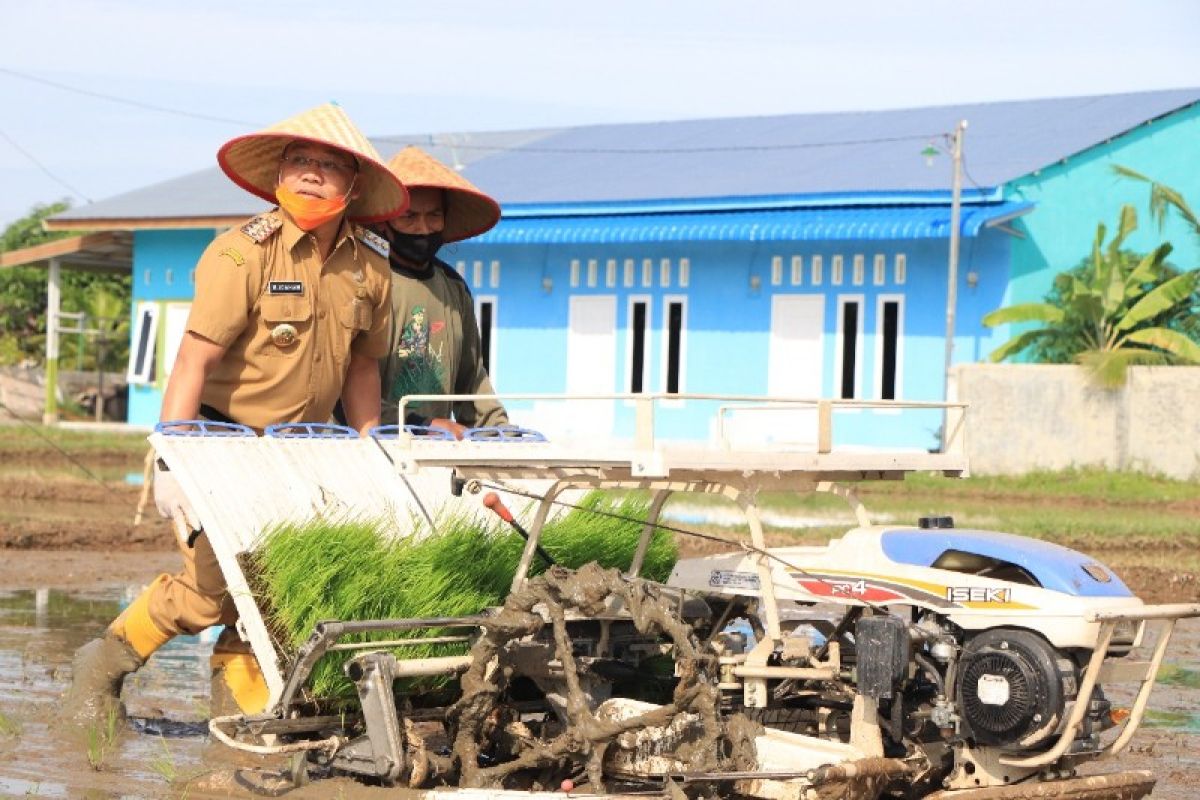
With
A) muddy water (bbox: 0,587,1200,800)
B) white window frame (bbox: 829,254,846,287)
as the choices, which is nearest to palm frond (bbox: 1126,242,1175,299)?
white window frame (bbox: 829,254,846,287)

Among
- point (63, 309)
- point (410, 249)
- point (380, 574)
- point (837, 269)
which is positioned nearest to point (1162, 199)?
point (837, 269)

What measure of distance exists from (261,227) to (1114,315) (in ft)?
64.4

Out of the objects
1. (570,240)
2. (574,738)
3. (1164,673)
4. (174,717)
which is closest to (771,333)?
(570,240)

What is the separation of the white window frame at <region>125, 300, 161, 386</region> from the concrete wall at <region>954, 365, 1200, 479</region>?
49.5ft

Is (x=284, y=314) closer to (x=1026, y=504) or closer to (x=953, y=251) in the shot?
(x=1026, y=504)

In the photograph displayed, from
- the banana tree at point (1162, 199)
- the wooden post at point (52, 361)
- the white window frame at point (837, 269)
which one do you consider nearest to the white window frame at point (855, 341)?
the white window frame at point (837, 269)

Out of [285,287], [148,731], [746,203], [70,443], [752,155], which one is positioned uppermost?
[752,155]

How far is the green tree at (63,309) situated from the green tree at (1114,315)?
66.1 feet

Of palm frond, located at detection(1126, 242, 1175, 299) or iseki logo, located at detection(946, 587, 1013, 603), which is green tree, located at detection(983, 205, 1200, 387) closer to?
palm frond, located at detection(1126, 242, 1175, 299)

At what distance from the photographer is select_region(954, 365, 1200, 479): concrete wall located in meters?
24.0

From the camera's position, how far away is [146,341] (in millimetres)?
33500

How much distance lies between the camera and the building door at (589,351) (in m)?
29.2

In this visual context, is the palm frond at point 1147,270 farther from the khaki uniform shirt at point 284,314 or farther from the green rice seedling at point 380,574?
the khaki uniform shirt at point 284,314

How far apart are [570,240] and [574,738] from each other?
2240 cm
